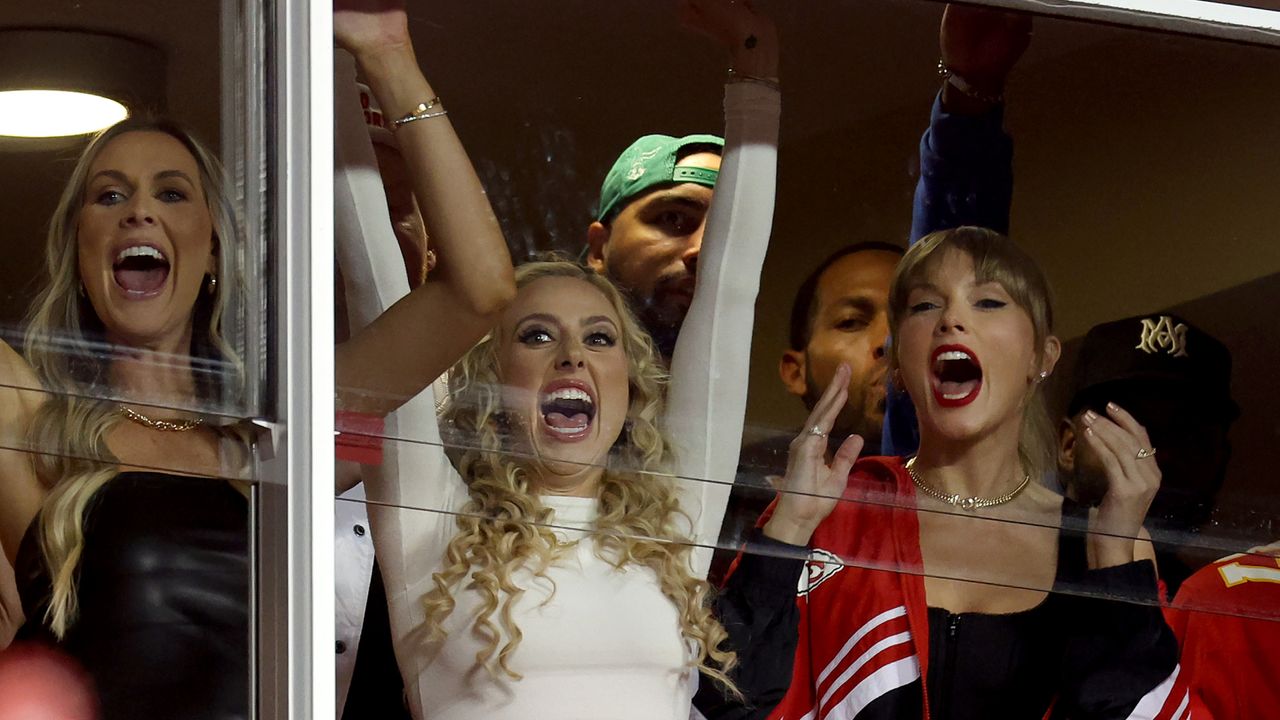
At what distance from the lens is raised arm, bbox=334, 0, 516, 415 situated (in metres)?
1.30

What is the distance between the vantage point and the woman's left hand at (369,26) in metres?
1.29

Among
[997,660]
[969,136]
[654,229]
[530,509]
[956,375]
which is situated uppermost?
[969,136]

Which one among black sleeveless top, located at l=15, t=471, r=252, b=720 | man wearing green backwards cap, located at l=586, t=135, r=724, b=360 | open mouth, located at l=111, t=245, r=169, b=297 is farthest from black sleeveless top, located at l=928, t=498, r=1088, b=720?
open mouth, located at l=111, t=245, r=169, b=297

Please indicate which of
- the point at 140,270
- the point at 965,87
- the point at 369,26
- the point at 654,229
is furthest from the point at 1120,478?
the point at 140,270

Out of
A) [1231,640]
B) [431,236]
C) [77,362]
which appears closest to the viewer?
[77,362]

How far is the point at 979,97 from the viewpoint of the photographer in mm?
1565

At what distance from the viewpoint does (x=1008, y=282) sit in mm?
1554

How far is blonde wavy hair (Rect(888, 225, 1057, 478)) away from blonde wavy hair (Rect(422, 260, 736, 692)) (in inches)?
10.7

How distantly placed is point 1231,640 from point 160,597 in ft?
3.70

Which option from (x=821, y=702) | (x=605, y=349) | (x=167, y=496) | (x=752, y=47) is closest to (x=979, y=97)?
(x=752, y=47)

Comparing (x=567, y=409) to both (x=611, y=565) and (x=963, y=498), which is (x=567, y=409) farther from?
(x=963, y=498)

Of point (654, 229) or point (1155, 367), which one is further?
point (1155, 367)

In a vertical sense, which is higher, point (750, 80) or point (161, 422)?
point (750, 80)

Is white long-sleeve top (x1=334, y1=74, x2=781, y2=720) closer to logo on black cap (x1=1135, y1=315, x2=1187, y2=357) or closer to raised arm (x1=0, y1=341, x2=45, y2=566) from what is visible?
raised arm (x1=0, y1=341, x2=45, y2=566)
